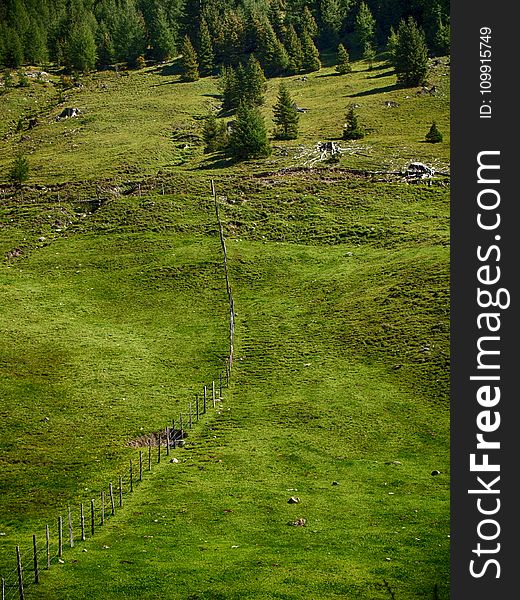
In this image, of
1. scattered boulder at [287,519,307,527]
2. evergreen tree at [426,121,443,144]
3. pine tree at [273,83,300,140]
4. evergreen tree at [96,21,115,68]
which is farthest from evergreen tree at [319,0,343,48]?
scattered boulder at [287,519,307,527]

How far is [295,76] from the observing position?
561ft

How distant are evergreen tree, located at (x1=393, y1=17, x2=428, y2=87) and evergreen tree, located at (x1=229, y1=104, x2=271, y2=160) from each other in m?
44.1

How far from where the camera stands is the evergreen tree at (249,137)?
362 feet

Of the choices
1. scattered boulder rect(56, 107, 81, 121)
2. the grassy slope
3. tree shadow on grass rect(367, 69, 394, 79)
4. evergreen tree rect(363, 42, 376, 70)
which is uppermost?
evergreen tree rect(363, 42, 376, 70)

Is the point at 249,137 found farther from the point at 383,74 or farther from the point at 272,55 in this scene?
the point at 272,55

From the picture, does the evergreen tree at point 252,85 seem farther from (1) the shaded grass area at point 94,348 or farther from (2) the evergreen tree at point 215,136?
(1) the shaded grass area at point 94,348

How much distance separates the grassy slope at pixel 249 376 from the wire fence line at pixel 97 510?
0.83 m

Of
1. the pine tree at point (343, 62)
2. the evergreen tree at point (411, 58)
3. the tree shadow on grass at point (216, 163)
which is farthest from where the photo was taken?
the pine tree at point (343, 62)

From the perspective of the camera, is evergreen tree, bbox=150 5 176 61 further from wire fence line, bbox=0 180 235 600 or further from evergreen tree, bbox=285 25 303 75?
wire fence line, bbox=0 180 235 600

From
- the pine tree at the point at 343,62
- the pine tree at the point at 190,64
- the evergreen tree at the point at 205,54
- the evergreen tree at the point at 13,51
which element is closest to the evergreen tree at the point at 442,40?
the pine tree at the point at 343,62

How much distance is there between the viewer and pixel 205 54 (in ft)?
593

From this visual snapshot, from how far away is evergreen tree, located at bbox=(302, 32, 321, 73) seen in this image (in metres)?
173

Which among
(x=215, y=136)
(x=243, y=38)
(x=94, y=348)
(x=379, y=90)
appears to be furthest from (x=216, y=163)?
(x=243, y=38)

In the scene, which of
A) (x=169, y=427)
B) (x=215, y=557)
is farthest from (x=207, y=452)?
(x=215, y=557)
